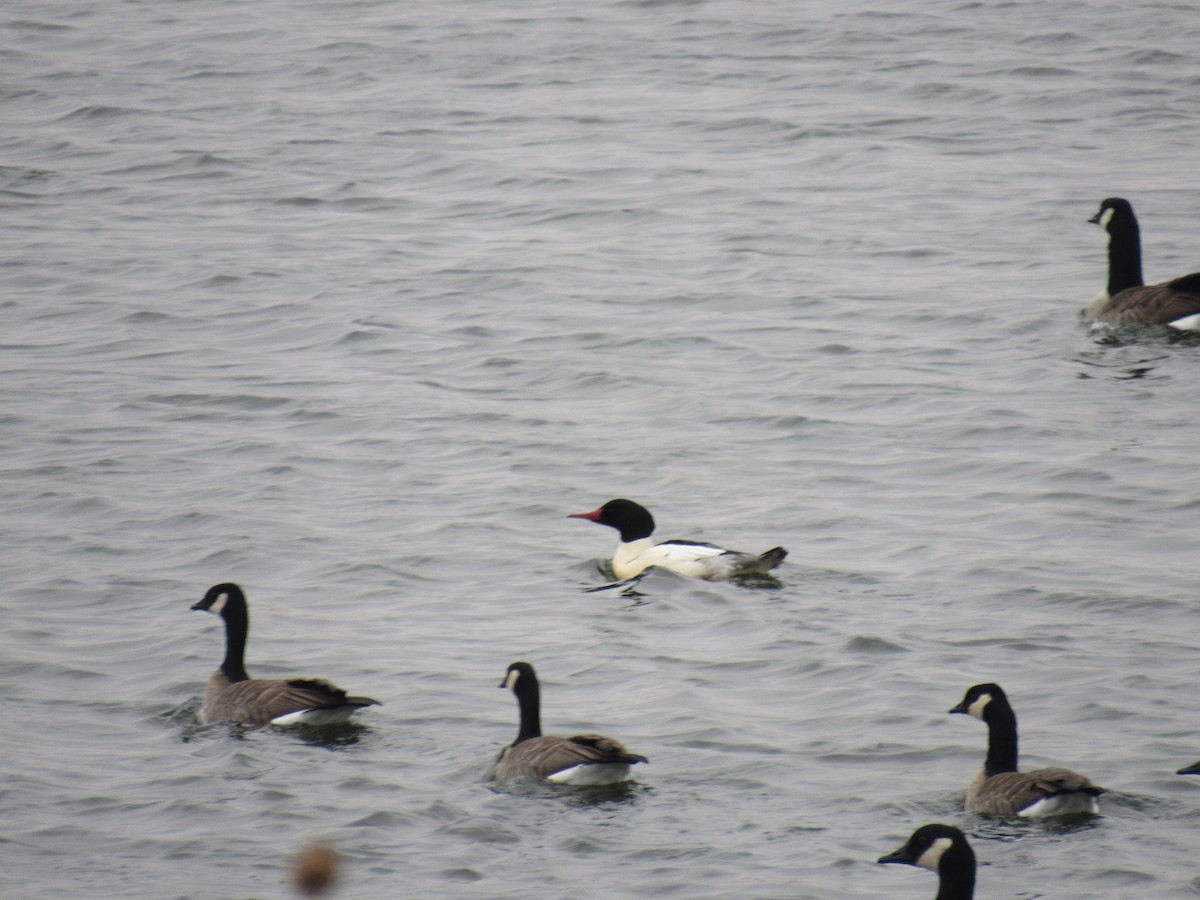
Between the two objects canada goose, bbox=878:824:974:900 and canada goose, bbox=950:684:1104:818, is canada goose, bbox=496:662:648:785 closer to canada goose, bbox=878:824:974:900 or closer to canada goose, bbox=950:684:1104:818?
canada goose, bbox=950:684:1104:818

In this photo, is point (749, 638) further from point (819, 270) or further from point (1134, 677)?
point (819, 270)

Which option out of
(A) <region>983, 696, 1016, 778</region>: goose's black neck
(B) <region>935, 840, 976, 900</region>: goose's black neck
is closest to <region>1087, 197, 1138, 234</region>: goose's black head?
(A) <region>983, 696, 1016, 778</region>: goose's black neck

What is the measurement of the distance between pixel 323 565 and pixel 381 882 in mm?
5129

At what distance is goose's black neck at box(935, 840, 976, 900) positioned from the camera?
7.26 m

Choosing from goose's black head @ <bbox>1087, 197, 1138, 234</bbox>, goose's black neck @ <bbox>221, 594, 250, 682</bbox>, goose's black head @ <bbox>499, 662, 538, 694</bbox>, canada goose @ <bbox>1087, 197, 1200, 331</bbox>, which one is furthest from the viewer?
goose's black head @ <bbox>1087, 197, 1138, 234</bbox>

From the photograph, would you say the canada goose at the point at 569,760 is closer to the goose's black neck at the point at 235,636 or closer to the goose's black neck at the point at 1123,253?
the goose's black neck at the point at 235,636

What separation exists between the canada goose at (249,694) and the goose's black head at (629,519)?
9.75ft

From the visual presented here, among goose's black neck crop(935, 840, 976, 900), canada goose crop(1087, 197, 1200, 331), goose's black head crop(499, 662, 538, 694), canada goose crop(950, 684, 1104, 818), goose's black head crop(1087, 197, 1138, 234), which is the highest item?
goose's black head crop(1087, 197, 1138, 234)

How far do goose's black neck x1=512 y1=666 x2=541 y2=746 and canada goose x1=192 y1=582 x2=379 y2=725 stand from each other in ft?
2.73

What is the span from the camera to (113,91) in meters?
30.2

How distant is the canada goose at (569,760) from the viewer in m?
9.03

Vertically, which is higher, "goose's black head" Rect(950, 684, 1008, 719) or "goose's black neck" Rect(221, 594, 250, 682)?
"goose's black head" Rect(950, 684, 1008, 719)

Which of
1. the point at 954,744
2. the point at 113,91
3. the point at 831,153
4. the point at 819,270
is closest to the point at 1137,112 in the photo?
the point at 831,153

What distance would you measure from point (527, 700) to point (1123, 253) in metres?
10.7
